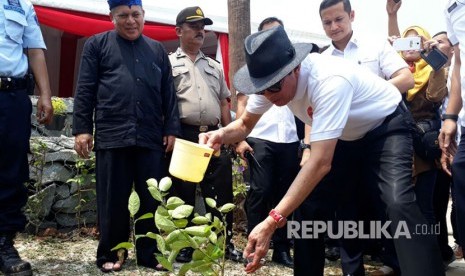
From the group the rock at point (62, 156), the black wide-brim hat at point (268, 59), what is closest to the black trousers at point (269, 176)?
the rock at point (62, 156)

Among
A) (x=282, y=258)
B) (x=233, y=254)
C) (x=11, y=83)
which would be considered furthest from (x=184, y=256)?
(x=11, y=83)

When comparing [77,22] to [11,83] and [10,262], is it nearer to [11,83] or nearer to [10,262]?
[11,83]

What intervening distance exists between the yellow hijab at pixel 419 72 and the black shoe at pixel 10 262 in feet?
8.61

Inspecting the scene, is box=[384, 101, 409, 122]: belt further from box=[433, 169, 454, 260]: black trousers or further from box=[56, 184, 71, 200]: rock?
box=[56, 184, 71, 200]: rock

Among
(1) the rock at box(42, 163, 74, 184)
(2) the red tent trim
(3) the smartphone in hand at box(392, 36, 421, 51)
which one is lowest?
(1) the rock at box(42, 163, 74, 184)

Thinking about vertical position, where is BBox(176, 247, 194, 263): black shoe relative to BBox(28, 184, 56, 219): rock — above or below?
below

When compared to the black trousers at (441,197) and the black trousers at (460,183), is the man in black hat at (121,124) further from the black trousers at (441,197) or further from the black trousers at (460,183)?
the black trousers at (441,197)

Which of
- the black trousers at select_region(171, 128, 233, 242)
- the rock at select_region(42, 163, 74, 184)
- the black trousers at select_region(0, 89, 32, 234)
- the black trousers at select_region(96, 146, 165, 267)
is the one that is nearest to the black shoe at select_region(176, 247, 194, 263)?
the black trousers at select_region(96, 146, 165, 267)

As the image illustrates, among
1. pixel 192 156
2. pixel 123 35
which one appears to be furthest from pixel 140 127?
pixel 192 156

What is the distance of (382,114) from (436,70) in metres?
1.11

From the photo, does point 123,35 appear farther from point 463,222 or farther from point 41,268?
point 463,222

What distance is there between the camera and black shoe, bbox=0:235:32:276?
3.06 meters

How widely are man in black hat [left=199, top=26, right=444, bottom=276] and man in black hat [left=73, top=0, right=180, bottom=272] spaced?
0.91 meters

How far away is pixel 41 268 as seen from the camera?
136 inches
